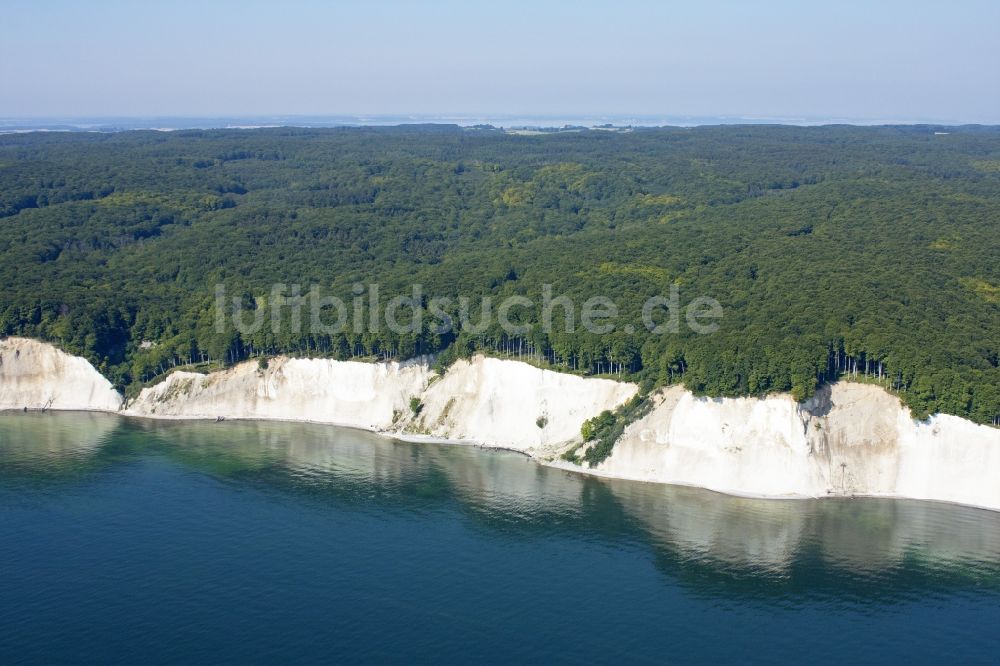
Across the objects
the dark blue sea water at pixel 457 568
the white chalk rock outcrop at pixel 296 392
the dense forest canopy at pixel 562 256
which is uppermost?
the dense forest canopy at pixel 562 256

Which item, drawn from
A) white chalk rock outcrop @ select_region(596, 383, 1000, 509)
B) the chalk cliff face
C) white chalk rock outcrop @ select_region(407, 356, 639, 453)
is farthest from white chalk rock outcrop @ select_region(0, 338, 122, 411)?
white chalk rock outcrop @ select_region(596, 383, 1000, 509)

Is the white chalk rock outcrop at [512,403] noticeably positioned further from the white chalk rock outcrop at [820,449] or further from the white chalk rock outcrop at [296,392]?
the white chalk rock outcrop at [820,449]

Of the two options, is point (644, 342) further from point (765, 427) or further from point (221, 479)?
point (221, 479)

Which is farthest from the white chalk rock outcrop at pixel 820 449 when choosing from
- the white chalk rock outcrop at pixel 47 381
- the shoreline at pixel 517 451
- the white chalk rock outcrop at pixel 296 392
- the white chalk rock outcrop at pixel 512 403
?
the white chalk rock outcrop at pixel 47 381

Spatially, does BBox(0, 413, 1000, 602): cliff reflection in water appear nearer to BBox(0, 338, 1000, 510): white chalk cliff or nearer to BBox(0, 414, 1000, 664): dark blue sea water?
BBox(0, 414, 1000, 664): dark blue sea water

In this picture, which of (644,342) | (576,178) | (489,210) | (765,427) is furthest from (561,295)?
(576,178)

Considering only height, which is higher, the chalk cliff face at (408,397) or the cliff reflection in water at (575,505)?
the chalk cliff face at (408,397)
